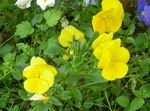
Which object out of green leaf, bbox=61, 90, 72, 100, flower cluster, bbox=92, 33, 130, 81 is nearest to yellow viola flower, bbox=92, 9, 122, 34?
flower cluster, bbox=92, 33, 130, 81

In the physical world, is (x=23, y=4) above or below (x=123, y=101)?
above

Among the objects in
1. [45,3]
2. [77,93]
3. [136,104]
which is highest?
[45,3]

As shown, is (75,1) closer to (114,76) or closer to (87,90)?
(87,90)

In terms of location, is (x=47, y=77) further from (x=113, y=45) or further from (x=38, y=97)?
(x=113, y=45)

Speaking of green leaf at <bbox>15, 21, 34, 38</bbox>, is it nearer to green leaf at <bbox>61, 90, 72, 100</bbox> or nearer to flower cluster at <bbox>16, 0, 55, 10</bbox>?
flower cluster at <bbox>16, 0, 55, 10</bbox>

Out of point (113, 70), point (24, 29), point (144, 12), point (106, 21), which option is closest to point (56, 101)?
point (113, 70)

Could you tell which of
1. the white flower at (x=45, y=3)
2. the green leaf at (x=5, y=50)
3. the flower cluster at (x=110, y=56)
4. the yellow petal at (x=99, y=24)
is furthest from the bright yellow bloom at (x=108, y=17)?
the green leaf at (x=5, y=50)
